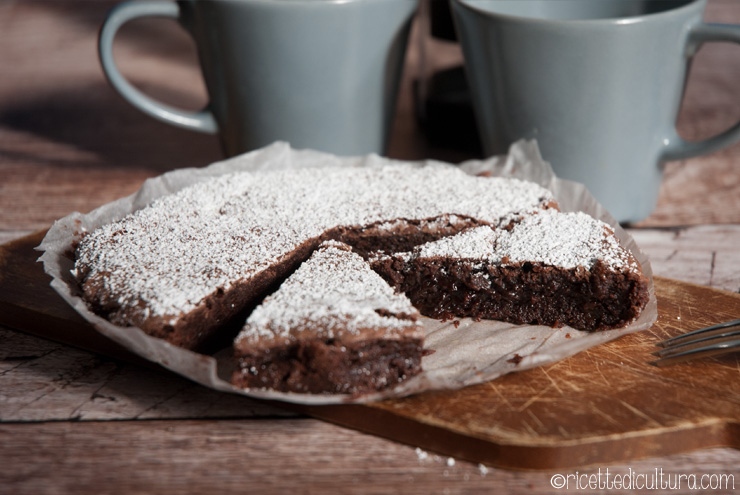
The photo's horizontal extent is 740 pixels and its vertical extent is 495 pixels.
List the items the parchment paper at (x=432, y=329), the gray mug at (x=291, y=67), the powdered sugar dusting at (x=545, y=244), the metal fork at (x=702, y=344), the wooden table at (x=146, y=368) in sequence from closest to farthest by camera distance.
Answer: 1. the wooden table at (x=146, y=368)
2. the parchment paper at (x=432, y=329)
3. the metal fork at (x=702, y=344)
4. the powdered sugar dusting at (x=545, y=244)
5. the gray mug at (x=291, y=67)

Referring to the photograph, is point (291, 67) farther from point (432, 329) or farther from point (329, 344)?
point (329, 344)

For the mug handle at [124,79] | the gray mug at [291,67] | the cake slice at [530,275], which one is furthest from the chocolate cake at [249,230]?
the mug handle at [124,79]

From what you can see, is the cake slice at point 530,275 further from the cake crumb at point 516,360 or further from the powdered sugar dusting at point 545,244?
the cake crumb at point 516,360

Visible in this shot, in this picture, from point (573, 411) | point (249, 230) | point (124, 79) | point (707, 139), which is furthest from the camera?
point (124, 79)

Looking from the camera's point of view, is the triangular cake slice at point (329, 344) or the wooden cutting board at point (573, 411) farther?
the triangular cake slice at point (329, 344)

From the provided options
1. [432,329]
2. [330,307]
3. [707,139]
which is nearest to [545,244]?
[432,329]

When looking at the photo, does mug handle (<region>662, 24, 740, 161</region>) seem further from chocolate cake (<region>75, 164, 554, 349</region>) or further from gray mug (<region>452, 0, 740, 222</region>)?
chocolate cake (<region>75, 164, 554, 349</region>)

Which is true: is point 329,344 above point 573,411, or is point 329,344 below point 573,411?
above

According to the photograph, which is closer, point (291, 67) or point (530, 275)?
A: point (530, 275)
